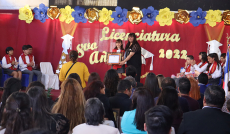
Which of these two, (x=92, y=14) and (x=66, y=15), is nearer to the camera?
(x=92, y=14)

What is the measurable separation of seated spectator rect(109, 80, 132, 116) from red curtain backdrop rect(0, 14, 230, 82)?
14.4ft

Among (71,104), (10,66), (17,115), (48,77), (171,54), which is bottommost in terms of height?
(48,77)

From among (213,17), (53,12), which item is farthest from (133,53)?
(53,12)

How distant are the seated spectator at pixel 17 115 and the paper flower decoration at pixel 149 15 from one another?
5812 millimetres

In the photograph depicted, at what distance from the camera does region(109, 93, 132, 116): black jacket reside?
120 inches

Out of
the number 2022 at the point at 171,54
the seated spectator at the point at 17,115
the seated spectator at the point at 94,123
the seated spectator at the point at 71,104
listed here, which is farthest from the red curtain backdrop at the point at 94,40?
the seated spectator at the point at 17,115

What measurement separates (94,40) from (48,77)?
5.69 ft

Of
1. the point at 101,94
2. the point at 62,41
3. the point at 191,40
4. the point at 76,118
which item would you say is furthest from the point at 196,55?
the point at 76,118

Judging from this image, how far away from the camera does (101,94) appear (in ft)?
9.61

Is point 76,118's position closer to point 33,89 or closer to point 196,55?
point 33,89

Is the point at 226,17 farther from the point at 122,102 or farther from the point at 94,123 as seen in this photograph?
the point at 94,123

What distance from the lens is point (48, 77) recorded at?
7238 mm

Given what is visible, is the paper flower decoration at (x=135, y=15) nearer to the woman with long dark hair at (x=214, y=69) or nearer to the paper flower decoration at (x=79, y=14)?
the paper flower decoration at (x=79, y=14)

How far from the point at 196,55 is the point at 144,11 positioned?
1981mm
